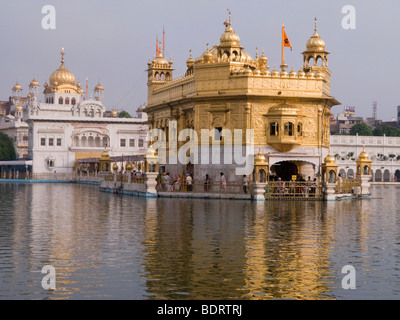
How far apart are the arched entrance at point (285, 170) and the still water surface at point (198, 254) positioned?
1230cm

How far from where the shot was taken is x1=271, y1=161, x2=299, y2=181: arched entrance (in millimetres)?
33938

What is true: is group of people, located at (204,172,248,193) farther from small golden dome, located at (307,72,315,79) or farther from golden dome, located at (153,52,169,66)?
golden dome, located at (153,52,169,66)

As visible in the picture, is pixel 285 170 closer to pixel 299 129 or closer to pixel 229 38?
pixel 299 129

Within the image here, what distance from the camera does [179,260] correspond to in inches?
475

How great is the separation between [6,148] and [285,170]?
184 feet

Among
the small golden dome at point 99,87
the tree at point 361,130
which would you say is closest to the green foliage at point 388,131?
the tree at point 361,130

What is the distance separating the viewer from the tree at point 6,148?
82312 millimetres

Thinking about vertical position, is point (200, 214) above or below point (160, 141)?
below

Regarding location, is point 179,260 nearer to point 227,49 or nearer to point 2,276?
point 2,276

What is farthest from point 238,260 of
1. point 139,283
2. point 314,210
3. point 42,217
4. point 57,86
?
point 57,86

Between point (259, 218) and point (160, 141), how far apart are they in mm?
21910

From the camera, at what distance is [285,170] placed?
34625 millimetres

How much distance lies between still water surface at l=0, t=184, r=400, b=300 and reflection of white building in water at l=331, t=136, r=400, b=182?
64932mm
